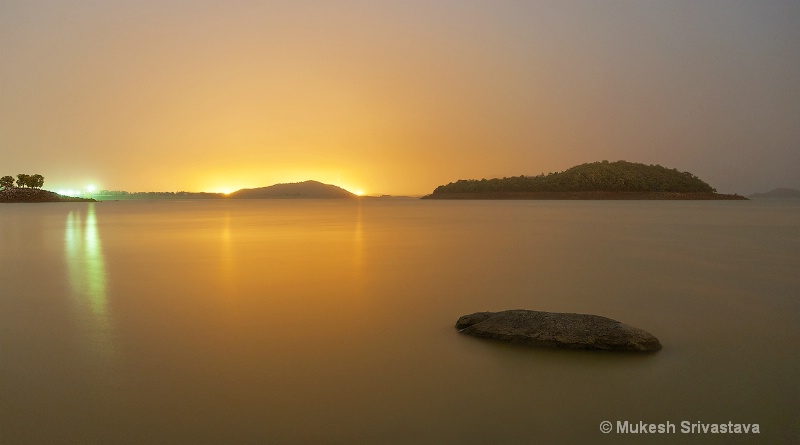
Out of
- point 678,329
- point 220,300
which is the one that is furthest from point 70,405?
point 678,329

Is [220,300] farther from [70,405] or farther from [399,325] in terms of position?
[70,405]

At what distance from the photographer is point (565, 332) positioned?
19.7ft

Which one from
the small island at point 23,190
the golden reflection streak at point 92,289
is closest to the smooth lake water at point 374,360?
the golden reflection streak at point 92,289

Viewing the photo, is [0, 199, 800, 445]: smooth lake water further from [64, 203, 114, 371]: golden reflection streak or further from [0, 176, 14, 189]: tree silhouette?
[0, 176, 14, 189]: tree silhouette

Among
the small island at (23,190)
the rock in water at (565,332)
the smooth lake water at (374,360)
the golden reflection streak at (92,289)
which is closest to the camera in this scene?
the smooth lake water at (374,360)

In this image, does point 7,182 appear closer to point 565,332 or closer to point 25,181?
point 25,181

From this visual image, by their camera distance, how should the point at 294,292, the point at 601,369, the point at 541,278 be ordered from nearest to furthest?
the point at 601,369 → the point at 294,292 → the point at 541,278

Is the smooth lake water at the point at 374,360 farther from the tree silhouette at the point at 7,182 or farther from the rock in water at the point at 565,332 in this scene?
the tree silhouette at the point at 7,182

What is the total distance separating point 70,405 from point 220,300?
16.0ft

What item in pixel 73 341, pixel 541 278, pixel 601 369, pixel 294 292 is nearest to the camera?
pixel 601 369

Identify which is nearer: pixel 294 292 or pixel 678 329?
pixel 678 329

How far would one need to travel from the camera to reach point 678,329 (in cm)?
702

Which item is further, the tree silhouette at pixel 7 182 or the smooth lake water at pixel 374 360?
the tree silhouette at pixel 7 182

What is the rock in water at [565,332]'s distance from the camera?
19.1 feet
